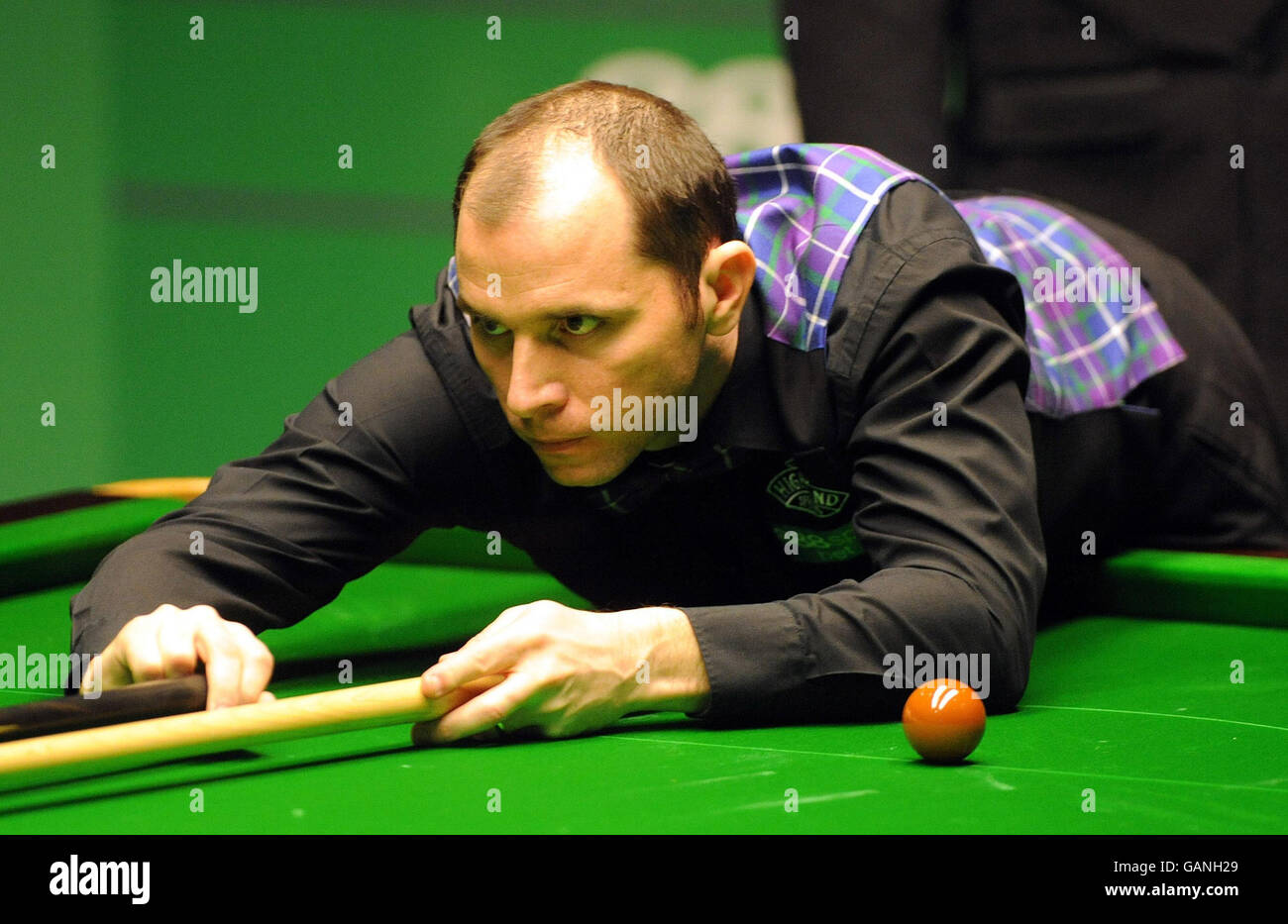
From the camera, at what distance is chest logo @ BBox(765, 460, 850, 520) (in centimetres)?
222

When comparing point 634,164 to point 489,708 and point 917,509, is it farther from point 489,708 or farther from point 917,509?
point 489,708

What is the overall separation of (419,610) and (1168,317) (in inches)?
56.3

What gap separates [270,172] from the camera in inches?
218

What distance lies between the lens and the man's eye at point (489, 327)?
76.2 inches

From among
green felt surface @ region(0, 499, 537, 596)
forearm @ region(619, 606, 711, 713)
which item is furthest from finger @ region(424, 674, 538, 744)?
green felt surface @ region(0, 499, 537, 596)

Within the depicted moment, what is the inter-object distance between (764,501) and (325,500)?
0.60 meters

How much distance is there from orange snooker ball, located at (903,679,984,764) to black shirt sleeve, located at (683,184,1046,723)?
21 cm

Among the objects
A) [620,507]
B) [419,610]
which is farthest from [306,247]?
[620,507]

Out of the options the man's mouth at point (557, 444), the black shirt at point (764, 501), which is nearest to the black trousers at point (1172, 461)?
the black shirt at point (764, 501)

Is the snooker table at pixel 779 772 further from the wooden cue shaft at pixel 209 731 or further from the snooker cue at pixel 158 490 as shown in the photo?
the snooker cue at pixel 158 490

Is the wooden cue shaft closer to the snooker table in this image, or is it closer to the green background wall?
the snooker table

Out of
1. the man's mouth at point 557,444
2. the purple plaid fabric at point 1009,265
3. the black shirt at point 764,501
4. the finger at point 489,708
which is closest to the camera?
the finger at point 489,708

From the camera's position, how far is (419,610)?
2686 mm

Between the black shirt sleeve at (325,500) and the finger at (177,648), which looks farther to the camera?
the black shirt sleeve at (325,500)
